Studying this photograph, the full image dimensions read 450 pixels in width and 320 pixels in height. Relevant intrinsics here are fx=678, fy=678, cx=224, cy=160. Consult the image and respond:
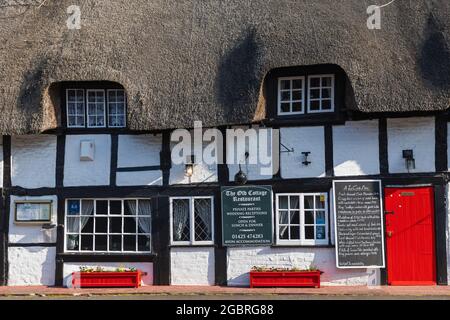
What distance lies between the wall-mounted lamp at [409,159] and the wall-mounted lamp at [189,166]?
4312mm

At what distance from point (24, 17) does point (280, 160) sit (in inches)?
267

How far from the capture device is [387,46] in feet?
44.7

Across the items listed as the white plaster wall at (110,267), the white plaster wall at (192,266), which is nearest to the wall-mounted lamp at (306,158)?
the white plaster wall at (192,266)

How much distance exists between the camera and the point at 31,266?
14.5 metres

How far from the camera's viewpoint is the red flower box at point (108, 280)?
45.8ft

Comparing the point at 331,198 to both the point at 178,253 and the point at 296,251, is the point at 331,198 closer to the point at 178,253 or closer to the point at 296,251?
the point at 296,251

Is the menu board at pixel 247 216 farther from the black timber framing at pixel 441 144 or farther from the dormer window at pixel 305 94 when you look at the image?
the black timber framing at pixel 441 144

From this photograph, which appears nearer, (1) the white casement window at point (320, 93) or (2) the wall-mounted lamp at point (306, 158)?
(2) the wall-mounted lamp at point (306, 158)

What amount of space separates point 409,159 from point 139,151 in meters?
5.57

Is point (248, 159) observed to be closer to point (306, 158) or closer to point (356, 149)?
Result: point (306, 158)

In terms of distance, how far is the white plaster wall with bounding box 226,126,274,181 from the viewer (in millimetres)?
14062

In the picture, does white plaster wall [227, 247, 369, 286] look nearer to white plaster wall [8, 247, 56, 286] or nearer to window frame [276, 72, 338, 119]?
window frame [276, 72, 338, 119]

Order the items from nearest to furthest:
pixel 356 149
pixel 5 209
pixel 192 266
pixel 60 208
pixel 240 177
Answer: pixel 356 149 → pixel 240 177 → pixel 192 266 → pixel 60 208 → pixel 5 209

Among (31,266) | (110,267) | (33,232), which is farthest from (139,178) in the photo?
(31,266)
